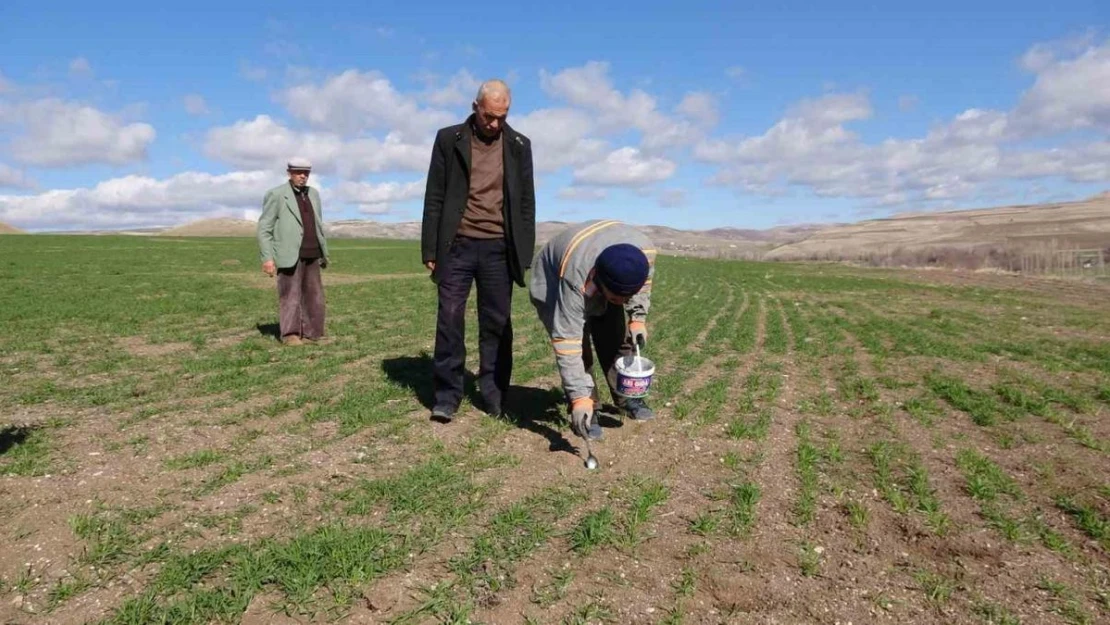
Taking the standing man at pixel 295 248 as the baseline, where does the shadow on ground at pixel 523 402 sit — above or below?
below

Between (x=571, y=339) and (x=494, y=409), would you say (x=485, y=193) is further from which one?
(x=494, y=409)

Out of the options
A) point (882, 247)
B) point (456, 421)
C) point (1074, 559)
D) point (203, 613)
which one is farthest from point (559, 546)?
point (882, 247)

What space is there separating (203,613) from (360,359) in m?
5.49

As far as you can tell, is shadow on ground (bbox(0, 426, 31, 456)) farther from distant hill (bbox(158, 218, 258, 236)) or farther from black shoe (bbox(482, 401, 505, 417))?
distant hill (bbox(158, 218, 258, 236))

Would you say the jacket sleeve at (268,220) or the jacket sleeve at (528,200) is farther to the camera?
the jacket sleeve at (268,220)

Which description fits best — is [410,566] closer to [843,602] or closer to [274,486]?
[274,486]

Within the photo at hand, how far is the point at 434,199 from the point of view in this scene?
534 centimetres

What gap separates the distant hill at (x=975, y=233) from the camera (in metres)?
74.8

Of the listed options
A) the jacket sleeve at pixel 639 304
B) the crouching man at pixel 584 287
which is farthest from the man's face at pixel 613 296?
the jacket sleeve at pixel 639 304

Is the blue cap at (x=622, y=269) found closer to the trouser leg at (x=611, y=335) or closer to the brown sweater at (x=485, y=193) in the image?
the trouser leg at (x=611, y=335)

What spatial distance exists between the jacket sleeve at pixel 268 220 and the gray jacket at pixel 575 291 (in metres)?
5.11

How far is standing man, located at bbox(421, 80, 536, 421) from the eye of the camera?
525cm

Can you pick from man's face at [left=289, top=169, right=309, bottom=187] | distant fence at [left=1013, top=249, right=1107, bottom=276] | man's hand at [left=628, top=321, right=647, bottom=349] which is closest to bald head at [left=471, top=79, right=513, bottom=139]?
man's hand at [left=628, top=321, right=647, bottom=349]

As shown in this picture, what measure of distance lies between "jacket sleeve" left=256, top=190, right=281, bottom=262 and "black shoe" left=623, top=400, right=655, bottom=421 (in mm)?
→ 5423
